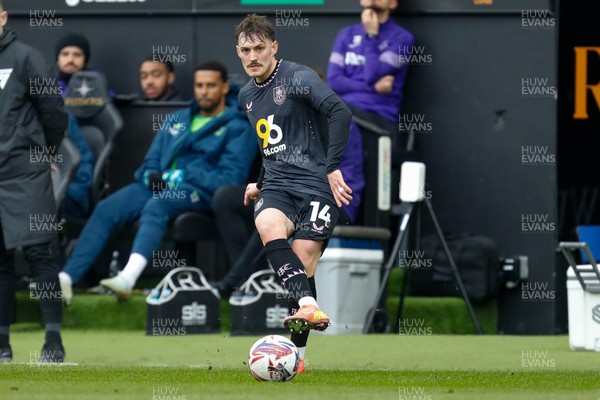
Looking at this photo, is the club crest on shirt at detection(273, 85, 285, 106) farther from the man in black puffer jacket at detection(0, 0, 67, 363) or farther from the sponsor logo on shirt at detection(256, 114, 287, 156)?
the man in black puffer jacket at detection(0, 0, 67, 363)

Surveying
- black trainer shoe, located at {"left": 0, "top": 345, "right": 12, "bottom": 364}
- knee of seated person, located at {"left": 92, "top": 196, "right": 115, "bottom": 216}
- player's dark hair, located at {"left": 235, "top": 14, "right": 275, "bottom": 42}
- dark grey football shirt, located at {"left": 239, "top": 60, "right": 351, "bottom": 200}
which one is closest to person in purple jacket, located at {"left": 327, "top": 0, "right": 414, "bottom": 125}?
knee of seated person, located at {"left": 92, "top": 196, "right": 115, "bottom": 216}

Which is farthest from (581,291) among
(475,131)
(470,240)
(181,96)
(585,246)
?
(181,96)

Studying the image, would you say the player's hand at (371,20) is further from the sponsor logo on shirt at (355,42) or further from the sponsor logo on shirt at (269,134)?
the sponsor logo on shirt at (269,134)

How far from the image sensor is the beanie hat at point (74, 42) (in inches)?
574

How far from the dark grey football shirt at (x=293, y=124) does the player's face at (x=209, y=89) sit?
182 inches

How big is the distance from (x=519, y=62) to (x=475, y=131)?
764 mm

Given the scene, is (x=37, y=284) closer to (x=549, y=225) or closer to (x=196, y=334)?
(x=196, y=334)

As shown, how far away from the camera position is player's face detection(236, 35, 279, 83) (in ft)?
29.3

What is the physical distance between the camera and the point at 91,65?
15.2 m

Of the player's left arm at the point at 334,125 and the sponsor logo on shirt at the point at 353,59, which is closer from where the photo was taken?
the player's left arm at the point at 334,125

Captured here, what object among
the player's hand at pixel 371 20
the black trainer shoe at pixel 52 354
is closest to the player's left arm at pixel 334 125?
the black trainer shoe at pixel 52 354

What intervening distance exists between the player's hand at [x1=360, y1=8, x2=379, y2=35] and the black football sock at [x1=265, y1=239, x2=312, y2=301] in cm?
537

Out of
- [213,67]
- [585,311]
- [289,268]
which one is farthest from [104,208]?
[289,268]

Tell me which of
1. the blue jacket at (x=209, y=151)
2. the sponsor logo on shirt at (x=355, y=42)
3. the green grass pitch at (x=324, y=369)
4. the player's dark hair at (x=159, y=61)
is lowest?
the green grass pitch at (x=324, y=369)
